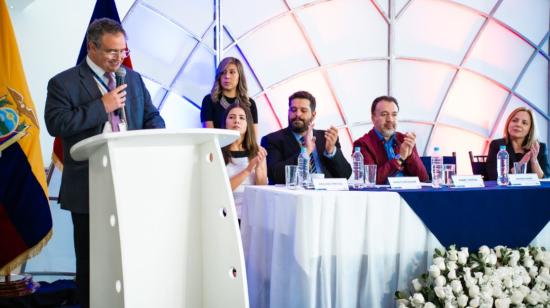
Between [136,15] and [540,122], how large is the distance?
16.2 feet

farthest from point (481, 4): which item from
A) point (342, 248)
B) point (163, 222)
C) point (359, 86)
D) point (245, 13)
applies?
point (163, 222)

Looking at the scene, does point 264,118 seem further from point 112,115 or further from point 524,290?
point 524,290

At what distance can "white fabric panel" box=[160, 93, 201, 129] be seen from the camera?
541 cm

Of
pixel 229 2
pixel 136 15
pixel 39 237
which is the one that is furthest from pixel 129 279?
pixel 229 2

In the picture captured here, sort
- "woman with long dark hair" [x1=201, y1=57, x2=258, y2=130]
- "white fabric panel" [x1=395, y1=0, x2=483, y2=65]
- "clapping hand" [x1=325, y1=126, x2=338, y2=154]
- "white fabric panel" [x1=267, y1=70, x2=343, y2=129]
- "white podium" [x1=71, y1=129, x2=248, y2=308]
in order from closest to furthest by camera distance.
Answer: "white podium" [x1=71, y1=129, x2=248, y2=308], "clapping hand" [x1=325, y1=126, x2=338, y2=154], "woman with long dark hair" [x1=201, y1=57, x2=258, y2=130], "white fabric panel" [x1=267, y1=70, x2=343, y2=129], "white fabric panel" [x1=395, y1=0, x2=483, y2=65]

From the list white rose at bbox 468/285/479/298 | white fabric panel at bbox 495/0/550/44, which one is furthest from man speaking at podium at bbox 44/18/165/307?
white fabric panel at bbox 495/0/550/44

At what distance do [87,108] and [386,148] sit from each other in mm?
2130

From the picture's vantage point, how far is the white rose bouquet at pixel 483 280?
264 centimetres

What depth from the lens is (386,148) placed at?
391 centimetres

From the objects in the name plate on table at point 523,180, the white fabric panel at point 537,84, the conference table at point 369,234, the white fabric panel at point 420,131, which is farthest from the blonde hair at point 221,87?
the white fabric panel at point 537,84

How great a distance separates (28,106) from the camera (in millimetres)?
4027

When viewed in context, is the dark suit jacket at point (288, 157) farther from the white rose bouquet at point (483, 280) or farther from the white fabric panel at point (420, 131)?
the white fabric panel at point (420, 131)

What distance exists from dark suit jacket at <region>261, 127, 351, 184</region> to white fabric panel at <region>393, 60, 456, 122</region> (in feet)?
9.37

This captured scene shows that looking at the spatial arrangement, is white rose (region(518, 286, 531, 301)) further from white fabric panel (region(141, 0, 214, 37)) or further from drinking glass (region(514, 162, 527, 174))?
white fabric panel (region(141, 0, 214, 37))
